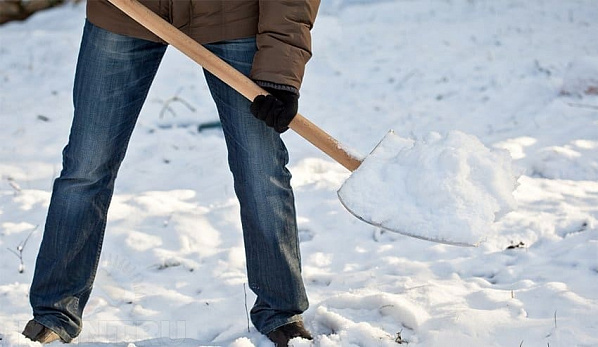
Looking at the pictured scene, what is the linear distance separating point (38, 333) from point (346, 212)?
5.62 ft

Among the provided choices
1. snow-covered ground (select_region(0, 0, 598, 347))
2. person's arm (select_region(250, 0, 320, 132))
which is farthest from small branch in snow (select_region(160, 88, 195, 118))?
person's arm (select_region(250, 0, 320, 132))

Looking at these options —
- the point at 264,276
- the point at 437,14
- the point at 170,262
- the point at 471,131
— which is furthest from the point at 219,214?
the point at 437,14

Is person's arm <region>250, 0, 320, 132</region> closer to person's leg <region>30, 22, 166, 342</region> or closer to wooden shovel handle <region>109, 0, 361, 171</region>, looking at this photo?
wooden shovel handle <region>109, 0, 361, 171</region>

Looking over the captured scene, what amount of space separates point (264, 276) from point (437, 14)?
21.4 ft

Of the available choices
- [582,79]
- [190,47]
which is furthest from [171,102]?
[190,47]

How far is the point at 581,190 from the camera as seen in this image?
386cm

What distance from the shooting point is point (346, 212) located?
379 cm

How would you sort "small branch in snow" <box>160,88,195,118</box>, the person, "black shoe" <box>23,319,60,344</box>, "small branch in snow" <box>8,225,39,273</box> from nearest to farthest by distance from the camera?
the person < "black shoe" <box>23,319,60,344</box> < "small branch in snow" <box>8,225,39,273</box> < "small branch in snow" <box>160,88,195,118</box>

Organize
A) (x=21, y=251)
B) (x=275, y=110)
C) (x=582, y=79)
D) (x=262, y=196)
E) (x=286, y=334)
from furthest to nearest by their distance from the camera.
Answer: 1. (x=582, y=79)
2. (x=21, y=251)
3. (x=286, y=334)
4. (x=262, y=196)
5. (x=275, y=110)

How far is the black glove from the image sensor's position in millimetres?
2271

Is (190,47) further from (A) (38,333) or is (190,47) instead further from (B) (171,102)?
(B) (171,102)

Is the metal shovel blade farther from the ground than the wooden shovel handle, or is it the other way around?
the wooden shovel handle

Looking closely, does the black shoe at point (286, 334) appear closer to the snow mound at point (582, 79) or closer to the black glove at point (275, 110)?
the black glove at point (275, 110)

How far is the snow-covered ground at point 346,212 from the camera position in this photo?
273 centimetres
